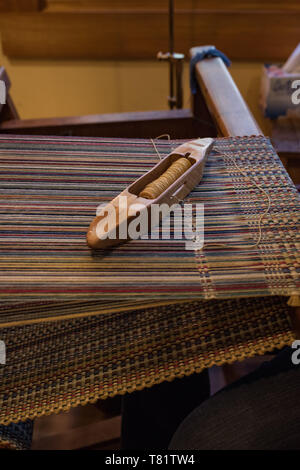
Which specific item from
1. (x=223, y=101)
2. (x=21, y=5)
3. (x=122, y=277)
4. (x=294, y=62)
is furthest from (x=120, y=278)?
(x=21, y=5)

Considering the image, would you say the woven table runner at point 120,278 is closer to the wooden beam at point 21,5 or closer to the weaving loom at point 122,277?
the weaving loom at point 122,277

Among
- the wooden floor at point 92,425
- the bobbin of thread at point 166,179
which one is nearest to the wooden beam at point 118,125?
the bobbin of thread at point 166,179

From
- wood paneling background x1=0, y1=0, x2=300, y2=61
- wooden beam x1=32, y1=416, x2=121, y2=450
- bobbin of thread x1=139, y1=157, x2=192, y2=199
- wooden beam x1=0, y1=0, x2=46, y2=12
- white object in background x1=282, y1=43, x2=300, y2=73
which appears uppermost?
wooden beam x1=0, y1=0, x2=46, y2=12

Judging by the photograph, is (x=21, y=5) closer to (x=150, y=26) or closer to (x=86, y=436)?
(x=150, y=26)

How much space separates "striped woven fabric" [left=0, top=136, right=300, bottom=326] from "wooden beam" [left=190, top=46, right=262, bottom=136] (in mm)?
99

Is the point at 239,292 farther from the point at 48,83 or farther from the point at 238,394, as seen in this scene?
the point at 48,83

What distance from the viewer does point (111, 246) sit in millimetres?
569

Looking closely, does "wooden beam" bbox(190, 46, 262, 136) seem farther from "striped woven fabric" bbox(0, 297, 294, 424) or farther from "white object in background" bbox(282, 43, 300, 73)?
"white object in background" bbox(282, 43, 300, 73)

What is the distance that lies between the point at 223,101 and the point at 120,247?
57 centimetres

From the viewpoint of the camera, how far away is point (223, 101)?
3.05ft

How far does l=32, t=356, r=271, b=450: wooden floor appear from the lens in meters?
1.00

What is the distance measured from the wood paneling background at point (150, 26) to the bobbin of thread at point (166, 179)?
1326 millimetres

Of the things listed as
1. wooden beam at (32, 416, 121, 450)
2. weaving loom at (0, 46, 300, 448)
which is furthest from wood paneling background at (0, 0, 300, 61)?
wooden beam at (32, 416, 121, 450)

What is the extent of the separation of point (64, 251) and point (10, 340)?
0.32 metres
